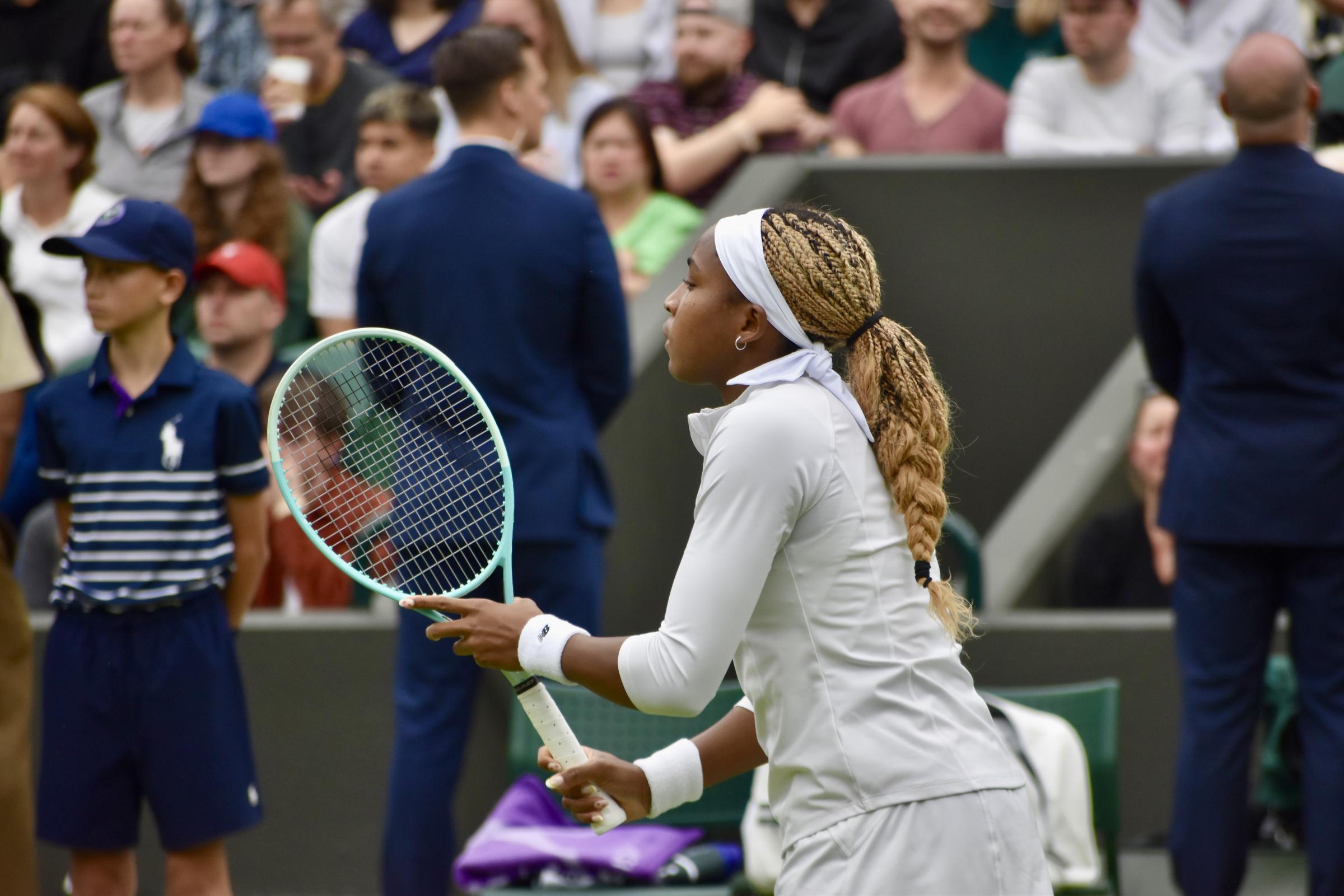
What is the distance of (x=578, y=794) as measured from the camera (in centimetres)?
262

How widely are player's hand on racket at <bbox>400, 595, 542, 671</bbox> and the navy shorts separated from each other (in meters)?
1.61

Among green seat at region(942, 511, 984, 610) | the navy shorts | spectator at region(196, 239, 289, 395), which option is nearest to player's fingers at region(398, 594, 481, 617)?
the navy shorts

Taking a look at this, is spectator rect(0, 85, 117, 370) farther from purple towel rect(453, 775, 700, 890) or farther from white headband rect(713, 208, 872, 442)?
white headband rect(713, 208, 872, 442)

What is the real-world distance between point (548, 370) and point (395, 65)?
3847mm

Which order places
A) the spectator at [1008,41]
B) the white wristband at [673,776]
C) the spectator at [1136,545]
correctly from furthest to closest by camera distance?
the spectator at [1008,41] < the spectator at [1136,545] < the white wristband at [673,776]

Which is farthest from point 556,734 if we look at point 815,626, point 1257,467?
point 1257,467

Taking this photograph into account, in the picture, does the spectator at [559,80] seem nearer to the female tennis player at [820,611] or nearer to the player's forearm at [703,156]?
the player's forearm at [703,156]

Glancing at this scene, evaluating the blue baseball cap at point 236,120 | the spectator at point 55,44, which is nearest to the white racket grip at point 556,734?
the blue baseball cap at point 236,120

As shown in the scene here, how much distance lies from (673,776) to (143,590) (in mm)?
1742

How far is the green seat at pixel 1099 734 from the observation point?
4934mm

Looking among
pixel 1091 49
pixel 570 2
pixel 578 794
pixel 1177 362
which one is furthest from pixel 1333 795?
pixel 570 2

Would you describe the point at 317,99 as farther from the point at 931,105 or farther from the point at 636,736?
the point at 636,736

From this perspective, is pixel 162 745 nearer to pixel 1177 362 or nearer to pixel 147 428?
pixel 147 428

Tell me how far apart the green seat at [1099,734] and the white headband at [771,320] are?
268 cm
